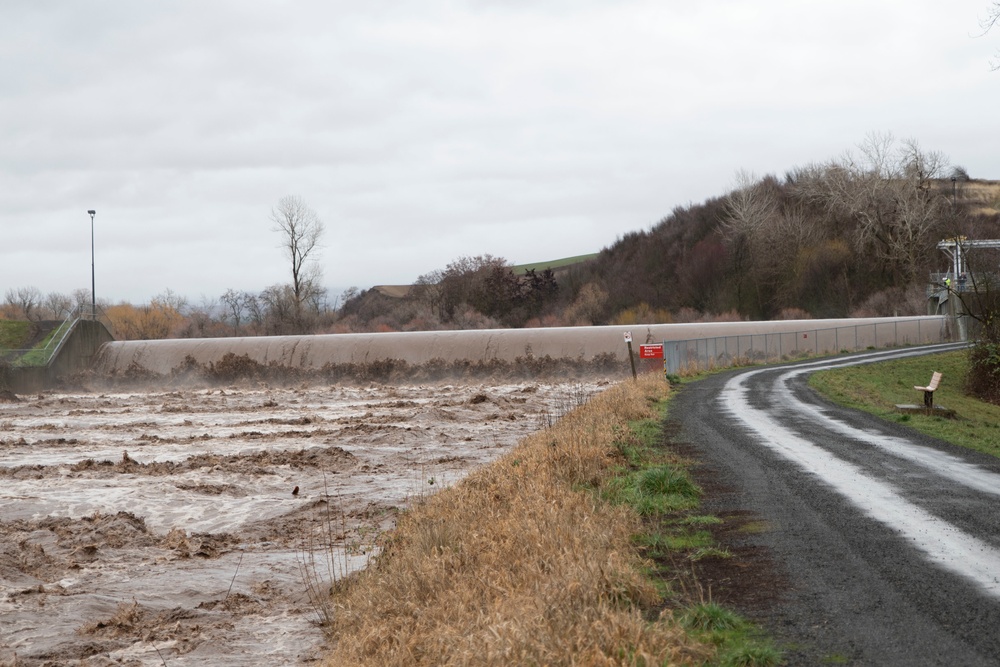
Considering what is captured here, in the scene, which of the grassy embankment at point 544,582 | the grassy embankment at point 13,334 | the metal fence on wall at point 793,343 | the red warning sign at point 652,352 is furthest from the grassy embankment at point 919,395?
the grassy embankment at point 13,334

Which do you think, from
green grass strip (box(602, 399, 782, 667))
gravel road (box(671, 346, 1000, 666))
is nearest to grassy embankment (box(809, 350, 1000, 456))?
gravel road (box(671, 346, 1000, 666))

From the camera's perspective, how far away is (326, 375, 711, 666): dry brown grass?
650 centimetres

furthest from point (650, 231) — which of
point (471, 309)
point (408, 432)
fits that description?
point (408, 432)

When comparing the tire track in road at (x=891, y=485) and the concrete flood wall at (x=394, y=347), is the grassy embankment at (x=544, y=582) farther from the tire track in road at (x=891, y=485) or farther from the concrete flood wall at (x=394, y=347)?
the concrete flood wall at (x=394, y=347)

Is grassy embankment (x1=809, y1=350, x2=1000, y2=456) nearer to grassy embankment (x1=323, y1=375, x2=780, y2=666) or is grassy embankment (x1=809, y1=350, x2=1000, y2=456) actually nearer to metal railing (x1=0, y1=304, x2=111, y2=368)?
grassy embankment (x1=323, y1=375, x2=780, y2=666)

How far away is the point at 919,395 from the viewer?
39.0m

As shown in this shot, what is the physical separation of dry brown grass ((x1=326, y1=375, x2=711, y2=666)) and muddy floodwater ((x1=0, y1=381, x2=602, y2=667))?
2.88 ft

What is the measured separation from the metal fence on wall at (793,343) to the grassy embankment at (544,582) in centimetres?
2953

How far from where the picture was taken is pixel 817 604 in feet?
25.3

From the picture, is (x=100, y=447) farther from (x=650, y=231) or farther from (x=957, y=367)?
(x=650, y=231)

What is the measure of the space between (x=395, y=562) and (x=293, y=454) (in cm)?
1204

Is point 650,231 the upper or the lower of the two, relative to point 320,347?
upper

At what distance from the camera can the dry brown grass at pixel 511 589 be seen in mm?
6496

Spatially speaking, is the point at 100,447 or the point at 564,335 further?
the point at 564,335
